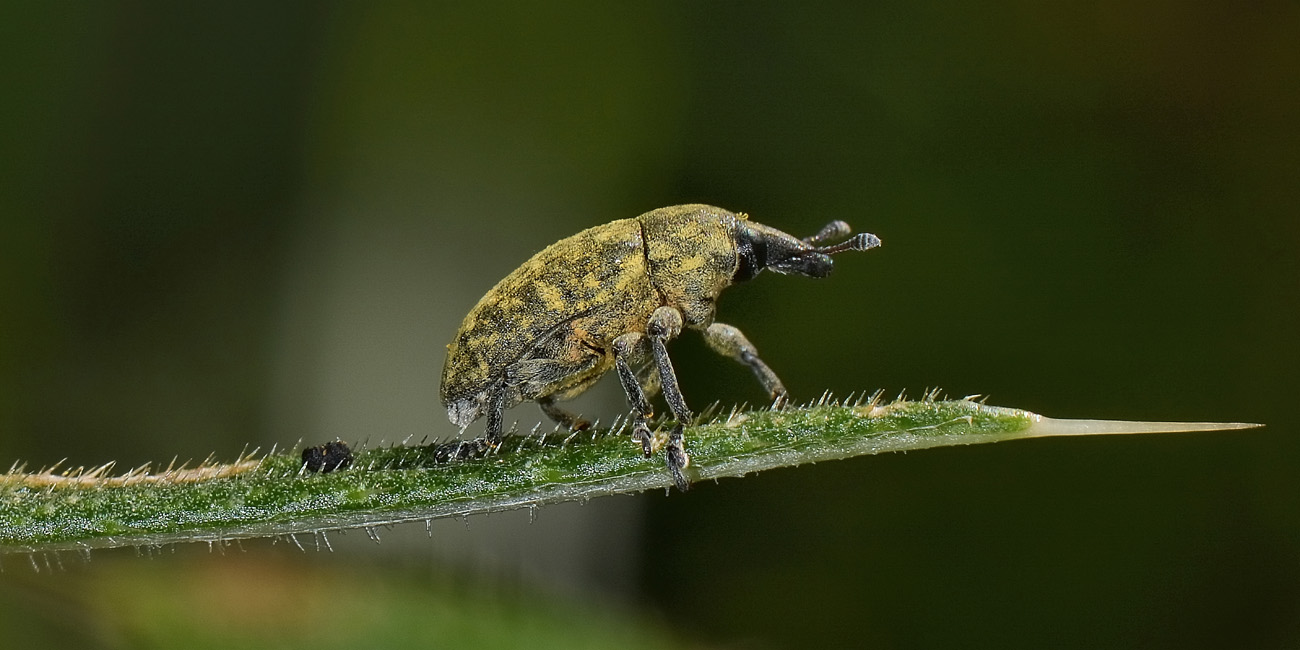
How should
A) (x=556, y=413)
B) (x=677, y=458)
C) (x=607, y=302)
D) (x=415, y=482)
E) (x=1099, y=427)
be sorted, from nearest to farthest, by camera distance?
(x=1099, y=427), (x=415, y=482), (x=677, y=458), (x=607, y=302), (x=556, y=413)

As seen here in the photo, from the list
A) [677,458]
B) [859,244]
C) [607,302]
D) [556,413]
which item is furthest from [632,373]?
[677,458]

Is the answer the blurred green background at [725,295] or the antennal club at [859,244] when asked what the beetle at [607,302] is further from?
Answer: the blurred green background at [725,295]

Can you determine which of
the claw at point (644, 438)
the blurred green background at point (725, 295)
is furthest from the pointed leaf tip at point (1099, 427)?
the blurred green background at point (725, 295)

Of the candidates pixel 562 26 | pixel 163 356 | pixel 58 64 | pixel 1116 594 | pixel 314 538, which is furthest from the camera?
pixel 562 26

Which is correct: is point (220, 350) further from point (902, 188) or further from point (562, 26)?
point (902, 188)

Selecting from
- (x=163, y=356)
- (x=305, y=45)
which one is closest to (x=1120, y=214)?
(x=305, y=45)

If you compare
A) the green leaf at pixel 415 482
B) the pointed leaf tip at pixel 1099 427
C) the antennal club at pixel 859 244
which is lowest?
the green leaf at pixel 415 482

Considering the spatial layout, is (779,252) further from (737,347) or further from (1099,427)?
(1099,427)
